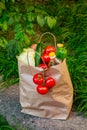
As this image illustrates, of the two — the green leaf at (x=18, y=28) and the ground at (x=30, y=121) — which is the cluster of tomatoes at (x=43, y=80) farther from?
the green leaf at (x=18, y=28)

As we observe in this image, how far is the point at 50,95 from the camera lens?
218cm

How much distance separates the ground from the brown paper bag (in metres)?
0.04

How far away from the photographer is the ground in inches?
89.2

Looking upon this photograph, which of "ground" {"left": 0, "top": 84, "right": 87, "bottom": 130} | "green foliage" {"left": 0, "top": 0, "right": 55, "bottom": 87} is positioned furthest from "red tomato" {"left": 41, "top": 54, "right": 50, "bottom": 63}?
"green foliage" {"left": 0, "top": 0, "right": 55, "bottom": 87}

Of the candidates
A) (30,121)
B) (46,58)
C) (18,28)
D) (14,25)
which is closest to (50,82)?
(46,58)

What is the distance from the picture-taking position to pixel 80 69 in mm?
2711

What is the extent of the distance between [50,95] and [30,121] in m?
0.29

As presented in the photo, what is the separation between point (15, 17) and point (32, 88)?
2.98 ft

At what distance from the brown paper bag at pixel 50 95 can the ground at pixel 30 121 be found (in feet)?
0.14

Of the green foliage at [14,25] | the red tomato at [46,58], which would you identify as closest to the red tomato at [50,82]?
the red tomato at [46,58]

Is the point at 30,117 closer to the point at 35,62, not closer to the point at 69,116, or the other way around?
the point at 69,116

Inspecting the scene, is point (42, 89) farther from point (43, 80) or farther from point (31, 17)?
point (31, 17)

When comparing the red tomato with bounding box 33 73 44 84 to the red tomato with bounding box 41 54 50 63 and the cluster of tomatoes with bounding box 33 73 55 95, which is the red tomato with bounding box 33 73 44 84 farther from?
the red tomato with bounding box 41 54 50 63

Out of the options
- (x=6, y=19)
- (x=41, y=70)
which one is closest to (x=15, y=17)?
(x=6, y=19)
